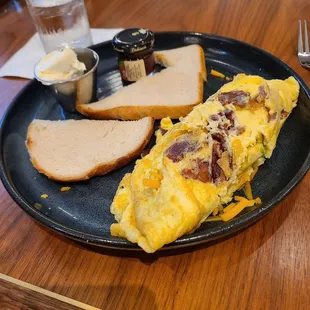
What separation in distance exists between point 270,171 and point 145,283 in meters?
0.59

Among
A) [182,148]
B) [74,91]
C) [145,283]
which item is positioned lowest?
[145,283]

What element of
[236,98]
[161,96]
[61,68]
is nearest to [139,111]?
[161,96]

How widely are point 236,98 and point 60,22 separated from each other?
128cm

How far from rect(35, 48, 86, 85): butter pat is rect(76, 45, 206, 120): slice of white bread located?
0.15 metres

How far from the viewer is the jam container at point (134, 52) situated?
1.73 m

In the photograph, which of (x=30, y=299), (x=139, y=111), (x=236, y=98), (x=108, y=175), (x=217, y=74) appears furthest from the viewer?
(x=217, y=74)

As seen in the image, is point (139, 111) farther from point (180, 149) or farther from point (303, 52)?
point (303, 52)

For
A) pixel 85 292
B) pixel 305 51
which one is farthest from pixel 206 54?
pixel 85 292

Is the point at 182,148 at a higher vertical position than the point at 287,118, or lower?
higher

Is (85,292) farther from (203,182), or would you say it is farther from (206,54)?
(206,54)

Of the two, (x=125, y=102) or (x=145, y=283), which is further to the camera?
(x=125, y=102)

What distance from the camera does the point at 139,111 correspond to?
1683 millimetres

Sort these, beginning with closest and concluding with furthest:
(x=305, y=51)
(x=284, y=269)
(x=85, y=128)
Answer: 1. (x=284, y=269)
2. (x=85, y=128)
3. (x=305, y=51)

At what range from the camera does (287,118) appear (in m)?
1.50
